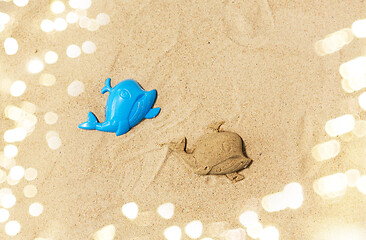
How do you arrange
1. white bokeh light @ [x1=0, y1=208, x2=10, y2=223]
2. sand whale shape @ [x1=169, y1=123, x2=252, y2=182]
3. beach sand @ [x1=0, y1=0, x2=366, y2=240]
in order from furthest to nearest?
white bokeh light @ [x1=0, y1=208, x2=10, y2=223]
beach sand @ [x1=0, y1=0, x2=366, y2=240]
sand whale shape @ [x1=169, y1=123, x2=252, y2=182]

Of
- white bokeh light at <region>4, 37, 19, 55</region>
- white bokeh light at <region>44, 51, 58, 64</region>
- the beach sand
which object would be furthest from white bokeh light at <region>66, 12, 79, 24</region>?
white bokeh light at <region>4, 37, 19, 55</region>

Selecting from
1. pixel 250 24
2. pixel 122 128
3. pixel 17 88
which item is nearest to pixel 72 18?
Answer: pixel 17 88

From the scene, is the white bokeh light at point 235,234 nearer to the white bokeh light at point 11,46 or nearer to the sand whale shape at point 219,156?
the sand whale shape at point 219,156

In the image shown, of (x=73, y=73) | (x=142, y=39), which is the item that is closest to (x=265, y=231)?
(x=142, y=39)

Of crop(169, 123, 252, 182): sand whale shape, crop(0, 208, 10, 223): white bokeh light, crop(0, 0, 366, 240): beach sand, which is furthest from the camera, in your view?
crop(0, 208, 10, 223): white bokeh light

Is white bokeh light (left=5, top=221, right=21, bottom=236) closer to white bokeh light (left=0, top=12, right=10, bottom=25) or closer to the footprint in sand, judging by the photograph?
white bokeh light (left=0, top=12, right=10, bottom=25)

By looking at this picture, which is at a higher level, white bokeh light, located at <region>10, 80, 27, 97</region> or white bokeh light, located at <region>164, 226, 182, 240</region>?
white bokeh light, located at <region>10, 80, 27, 97</region>

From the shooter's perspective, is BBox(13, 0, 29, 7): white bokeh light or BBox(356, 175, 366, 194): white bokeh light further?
BBox(13, 0, 29, 7): white bokeh light
